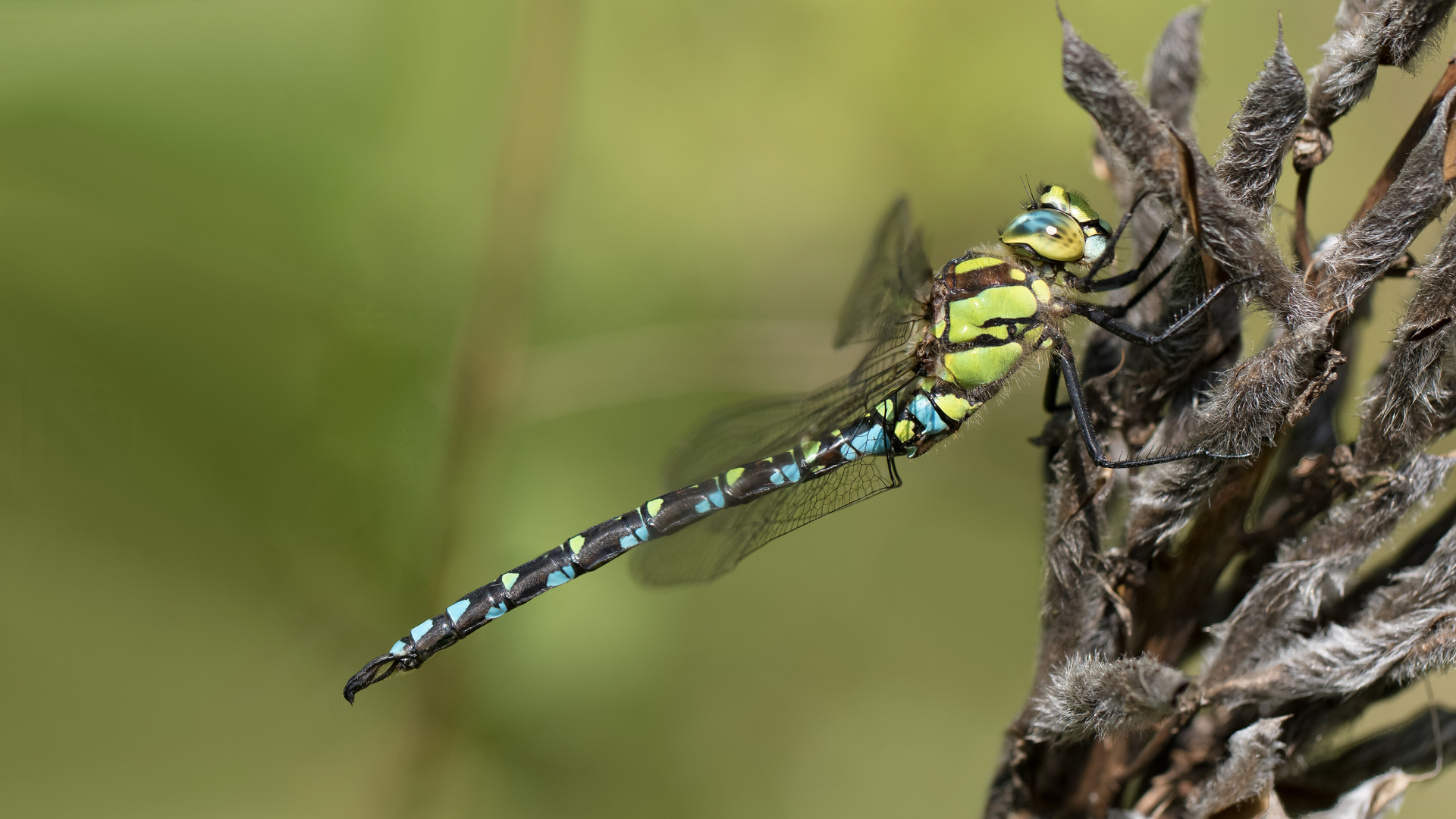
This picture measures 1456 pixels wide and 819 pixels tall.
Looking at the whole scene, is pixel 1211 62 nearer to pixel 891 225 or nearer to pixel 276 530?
pixel 891 225

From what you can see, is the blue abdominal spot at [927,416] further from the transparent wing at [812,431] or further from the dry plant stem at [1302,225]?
the dry plant stem at [1302,225]

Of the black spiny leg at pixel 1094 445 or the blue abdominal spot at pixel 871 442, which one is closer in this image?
the black spiny leg at pixel 1094 445

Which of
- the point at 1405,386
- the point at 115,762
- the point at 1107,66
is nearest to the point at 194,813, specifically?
the point at 115,762

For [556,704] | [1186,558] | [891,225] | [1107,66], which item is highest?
[891,225]

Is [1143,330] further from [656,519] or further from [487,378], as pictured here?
[487,378]

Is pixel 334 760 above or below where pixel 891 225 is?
below

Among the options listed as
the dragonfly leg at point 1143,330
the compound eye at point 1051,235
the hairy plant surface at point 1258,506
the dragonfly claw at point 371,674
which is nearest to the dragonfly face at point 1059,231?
the compound eye at point 1051,235
